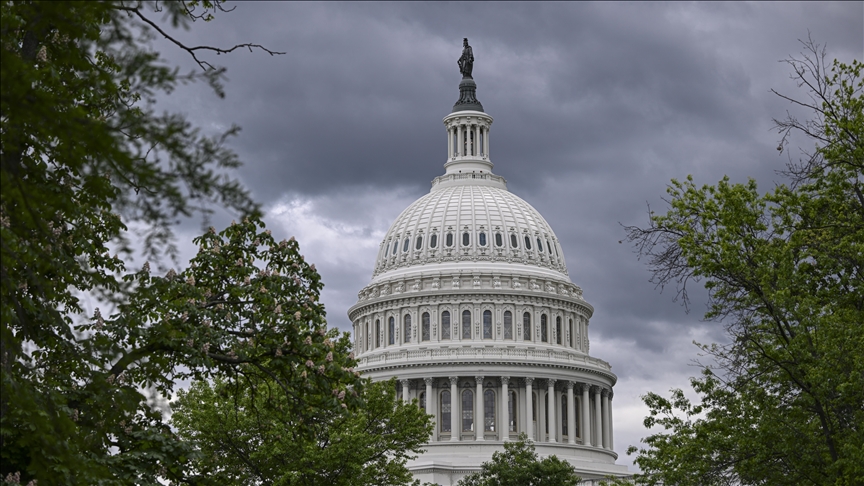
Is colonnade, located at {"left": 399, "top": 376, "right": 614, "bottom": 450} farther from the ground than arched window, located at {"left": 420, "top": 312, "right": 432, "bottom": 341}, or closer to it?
closer to it

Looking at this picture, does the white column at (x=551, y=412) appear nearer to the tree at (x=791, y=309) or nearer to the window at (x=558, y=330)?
the window at (x=558, y=330)

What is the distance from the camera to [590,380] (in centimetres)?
13662

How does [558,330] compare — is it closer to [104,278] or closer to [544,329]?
[544,329]

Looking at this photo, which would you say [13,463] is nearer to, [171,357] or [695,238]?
[171,357]

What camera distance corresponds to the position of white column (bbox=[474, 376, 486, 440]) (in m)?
128

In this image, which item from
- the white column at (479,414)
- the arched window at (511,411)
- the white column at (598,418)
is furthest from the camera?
the white column at (598,418)

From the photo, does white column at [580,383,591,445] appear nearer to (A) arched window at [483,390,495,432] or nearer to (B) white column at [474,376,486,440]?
(A) arched window at [483,390,495,432]

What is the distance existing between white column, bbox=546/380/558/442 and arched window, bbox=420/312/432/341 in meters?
14.4

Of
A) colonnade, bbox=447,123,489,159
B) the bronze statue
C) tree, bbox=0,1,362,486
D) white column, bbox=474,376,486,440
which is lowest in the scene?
tree, bbox=0,1,362,486

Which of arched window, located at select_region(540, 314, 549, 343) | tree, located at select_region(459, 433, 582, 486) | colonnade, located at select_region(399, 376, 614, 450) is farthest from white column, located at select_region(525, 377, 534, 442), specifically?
tree, located at select_region(459, 433, 582, 486)

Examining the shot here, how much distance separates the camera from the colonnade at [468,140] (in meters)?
153

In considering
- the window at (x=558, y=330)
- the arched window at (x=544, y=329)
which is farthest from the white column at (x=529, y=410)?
the window at (x=558, y=330)

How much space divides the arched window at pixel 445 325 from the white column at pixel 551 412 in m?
12.5

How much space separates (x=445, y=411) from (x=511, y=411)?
707 cm
